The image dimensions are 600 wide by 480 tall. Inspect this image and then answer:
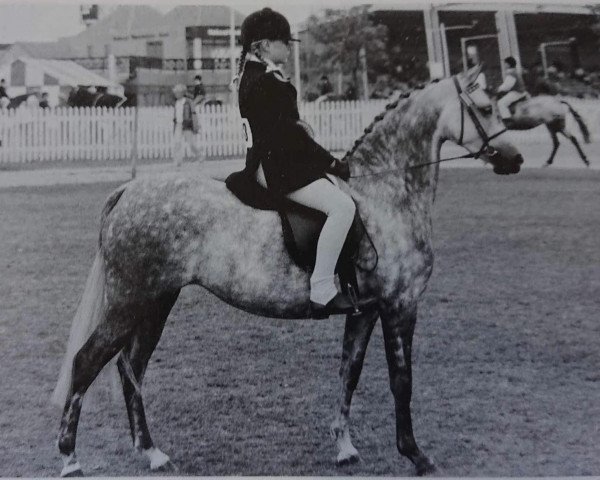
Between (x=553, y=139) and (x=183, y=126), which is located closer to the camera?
(x=183, y=126)

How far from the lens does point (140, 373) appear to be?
10.1 feet

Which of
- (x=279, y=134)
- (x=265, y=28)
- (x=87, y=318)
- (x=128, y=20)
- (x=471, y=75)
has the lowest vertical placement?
(x=87, y=318)

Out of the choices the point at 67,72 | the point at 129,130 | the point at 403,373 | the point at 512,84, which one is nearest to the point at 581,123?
the point at 512,84

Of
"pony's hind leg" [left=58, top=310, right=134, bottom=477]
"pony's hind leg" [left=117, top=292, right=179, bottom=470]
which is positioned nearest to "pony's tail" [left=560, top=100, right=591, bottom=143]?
"pony's hind leg" [left=117, top=292, right=179, bottom=470]

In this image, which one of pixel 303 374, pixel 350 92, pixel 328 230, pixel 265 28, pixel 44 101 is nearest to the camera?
pixel 328 230

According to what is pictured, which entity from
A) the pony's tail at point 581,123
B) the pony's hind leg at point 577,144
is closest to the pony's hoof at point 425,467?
the pony's hind leg at point 577,144

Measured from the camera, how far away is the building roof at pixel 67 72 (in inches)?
146

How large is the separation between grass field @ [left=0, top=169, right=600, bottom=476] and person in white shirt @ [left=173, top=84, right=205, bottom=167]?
1.75ft

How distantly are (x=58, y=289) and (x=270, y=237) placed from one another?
1.25m

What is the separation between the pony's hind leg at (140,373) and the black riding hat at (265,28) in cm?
111

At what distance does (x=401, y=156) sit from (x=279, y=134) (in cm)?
54

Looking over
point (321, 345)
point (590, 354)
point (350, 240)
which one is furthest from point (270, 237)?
point (590, 354)

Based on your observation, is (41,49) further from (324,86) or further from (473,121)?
(473,121)

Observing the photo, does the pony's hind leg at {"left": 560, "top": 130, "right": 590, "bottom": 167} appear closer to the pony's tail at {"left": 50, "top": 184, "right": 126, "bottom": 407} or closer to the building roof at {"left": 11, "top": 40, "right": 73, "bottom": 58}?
the pony's tail at {"left": 50, "top": 184, "right": 126, "bottom": 407}
